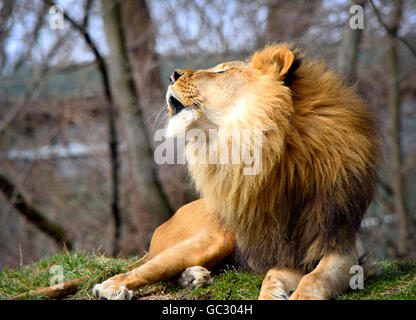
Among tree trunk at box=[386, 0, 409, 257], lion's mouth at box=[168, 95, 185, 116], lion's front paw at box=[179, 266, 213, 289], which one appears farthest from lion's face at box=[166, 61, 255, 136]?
tree trunk at box=[386, 0, 409, 257]

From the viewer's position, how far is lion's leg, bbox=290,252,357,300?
2.94 m

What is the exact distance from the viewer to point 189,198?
8766 mm

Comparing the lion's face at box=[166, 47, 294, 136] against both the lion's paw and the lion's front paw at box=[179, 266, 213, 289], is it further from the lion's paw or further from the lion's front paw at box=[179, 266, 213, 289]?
the lion's paw

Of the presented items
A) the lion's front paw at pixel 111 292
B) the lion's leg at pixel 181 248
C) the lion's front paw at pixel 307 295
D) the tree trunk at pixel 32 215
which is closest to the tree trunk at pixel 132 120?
the tree trunk at pixel 32 215

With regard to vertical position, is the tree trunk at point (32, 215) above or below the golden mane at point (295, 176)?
below

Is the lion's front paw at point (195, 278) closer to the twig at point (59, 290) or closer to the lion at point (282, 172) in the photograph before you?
the lion at point (282, 172)

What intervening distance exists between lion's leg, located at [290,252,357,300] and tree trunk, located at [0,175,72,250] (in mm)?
5436

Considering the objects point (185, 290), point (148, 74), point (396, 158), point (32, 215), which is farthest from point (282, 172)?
point (396, 158)

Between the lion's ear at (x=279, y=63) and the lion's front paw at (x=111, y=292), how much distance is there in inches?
63.9

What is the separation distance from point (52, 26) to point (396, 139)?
19.8 feet

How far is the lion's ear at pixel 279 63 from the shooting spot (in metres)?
3.38

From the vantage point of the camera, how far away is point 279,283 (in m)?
3.19

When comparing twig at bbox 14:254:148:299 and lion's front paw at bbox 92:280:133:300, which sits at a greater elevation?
Answer: lion's front paw at bbox 92:280:133:300

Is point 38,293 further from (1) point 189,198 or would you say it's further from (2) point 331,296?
(1) point 189,198
